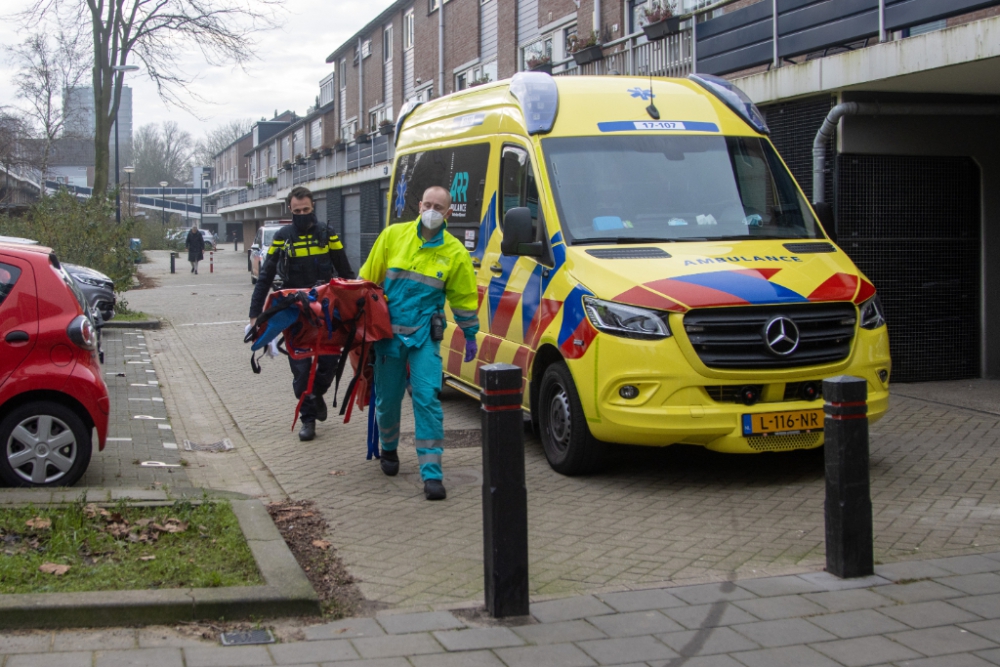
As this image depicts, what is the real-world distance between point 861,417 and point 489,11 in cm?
2323

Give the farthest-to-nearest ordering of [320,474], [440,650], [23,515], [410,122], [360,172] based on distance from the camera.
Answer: [360,172] → [410,122] → [320,474] → [23,515] → [440,650]

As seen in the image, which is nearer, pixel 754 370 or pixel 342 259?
pixel 754 370

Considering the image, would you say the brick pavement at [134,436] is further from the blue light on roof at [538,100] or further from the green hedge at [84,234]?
the green hedge at [84,234]

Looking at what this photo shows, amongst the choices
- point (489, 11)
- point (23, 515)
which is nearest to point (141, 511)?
point (23, 515)

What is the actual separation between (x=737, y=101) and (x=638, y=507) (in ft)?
11.5

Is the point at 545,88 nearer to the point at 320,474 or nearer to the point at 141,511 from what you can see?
the point at 320,474

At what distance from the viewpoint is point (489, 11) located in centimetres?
2652

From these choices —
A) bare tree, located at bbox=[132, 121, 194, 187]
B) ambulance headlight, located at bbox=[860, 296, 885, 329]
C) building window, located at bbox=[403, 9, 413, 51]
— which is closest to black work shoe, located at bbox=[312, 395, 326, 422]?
ambulance headlight, located at bbox=[860, 296, 885, 329]

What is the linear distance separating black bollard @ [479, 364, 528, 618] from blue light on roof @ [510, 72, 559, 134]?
3636 mm

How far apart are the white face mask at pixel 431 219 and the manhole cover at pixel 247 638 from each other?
2.95 metres

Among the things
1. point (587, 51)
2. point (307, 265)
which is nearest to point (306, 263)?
point (307, 265)

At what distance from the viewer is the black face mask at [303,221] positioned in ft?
28.1

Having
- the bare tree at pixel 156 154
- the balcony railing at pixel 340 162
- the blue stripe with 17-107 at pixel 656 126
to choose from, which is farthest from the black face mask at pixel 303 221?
the bare tree at pixel 156 154

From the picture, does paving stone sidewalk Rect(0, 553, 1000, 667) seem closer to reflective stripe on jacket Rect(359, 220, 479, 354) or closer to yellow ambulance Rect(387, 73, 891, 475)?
yellow ambulance Rect(387, 73, 891, 475)
